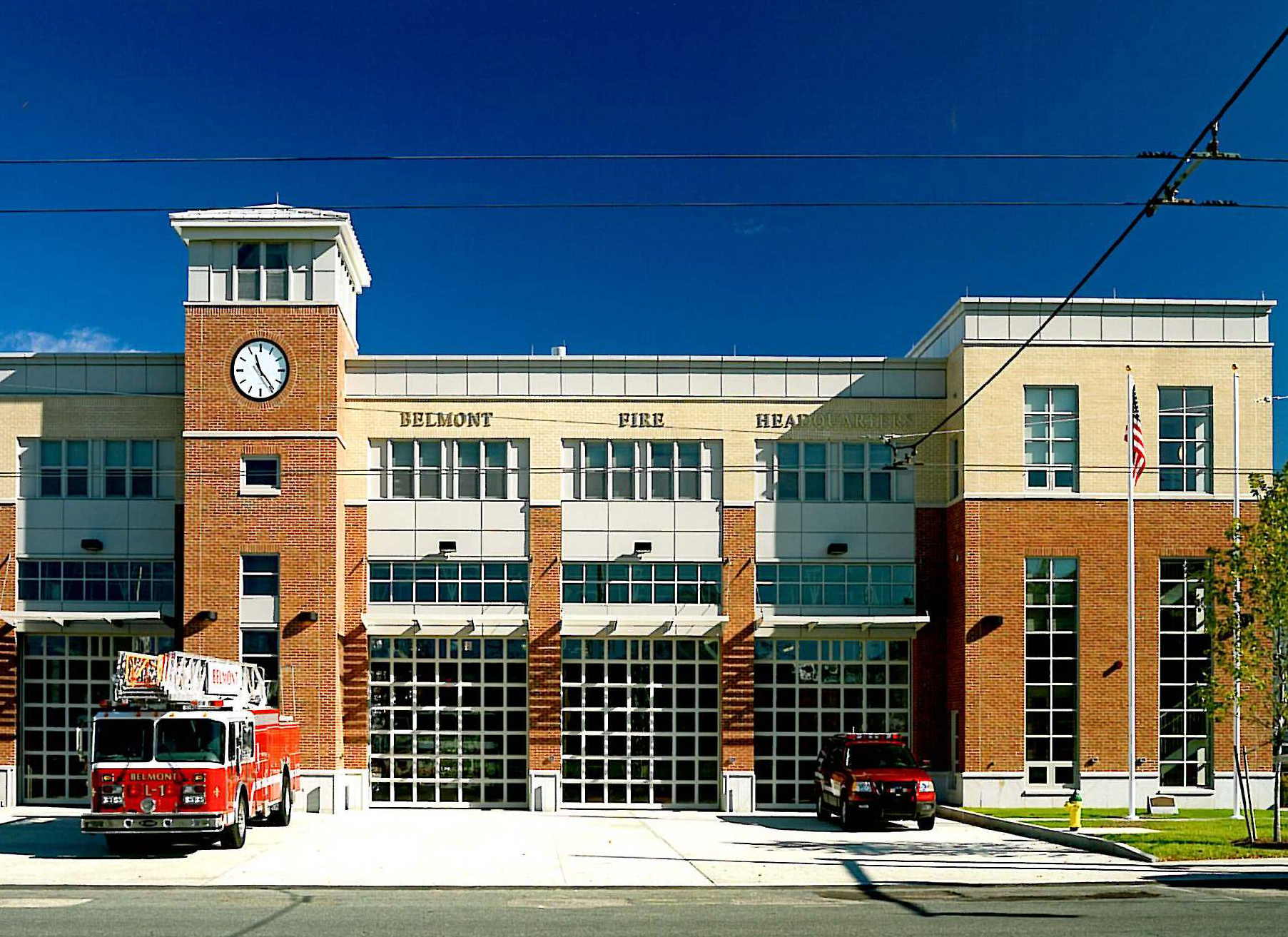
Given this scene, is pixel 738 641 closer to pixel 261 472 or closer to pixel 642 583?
pixel 642 583

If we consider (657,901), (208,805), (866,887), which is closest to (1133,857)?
(866,887)

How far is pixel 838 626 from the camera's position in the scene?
115ft

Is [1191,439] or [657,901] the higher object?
[1191,439]

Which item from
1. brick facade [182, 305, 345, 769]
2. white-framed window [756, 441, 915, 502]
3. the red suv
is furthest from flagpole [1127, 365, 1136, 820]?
brick facade [182, 305, 345, 769]

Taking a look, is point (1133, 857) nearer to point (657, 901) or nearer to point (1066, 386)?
point (657, 901)

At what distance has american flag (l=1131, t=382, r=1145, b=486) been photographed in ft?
102

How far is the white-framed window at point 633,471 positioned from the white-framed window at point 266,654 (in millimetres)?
7858

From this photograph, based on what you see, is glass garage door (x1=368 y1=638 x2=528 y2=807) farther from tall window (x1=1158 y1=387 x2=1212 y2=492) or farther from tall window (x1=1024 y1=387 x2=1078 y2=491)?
tall window (x1=1158 y1=387 x2=1212 y2=492)

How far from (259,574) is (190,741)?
1036 cm

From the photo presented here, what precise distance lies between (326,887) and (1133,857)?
43.1 feet

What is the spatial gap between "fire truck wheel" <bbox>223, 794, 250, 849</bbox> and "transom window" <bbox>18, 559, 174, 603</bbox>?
37.3 feet

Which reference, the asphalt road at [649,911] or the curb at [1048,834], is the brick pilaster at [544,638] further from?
the asphalt road at [649,911]

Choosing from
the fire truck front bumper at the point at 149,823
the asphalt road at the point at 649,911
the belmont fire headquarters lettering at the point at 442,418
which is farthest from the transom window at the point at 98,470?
the asphalt road at the point at 649,911

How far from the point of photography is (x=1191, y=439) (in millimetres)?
34344
